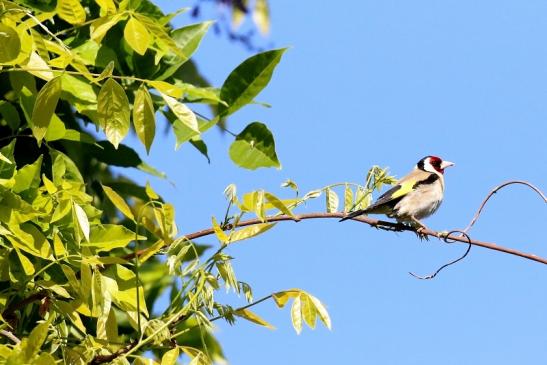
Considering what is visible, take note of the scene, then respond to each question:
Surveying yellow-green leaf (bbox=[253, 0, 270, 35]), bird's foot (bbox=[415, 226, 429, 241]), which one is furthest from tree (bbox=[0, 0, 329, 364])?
yellow-green leaf (bbox=[253, 0, 270, 35])

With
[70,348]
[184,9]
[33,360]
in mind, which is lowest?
[70,348]

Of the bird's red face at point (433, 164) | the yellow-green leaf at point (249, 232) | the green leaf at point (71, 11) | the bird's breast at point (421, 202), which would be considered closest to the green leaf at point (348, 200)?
the yellow-green leaf at point (249, 232)

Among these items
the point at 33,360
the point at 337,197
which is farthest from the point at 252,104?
the point at 33,360

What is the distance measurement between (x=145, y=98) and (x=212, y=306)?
2.02ft

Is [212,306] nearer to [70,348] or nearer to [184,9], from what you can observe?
[70,348]

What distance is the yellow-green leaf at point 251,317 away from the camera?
2.80m

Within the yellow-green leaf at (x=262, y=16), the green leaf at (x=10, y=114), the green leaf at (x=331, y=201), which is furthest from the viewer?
the yellow-green leaf at (x=262, y=16)

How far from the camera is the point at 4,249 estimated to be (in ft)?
9.63

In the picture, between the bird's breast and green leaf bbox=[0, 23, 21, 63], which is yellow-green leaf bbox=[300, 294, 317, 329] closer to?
green leaf bbox=[0, 23, 21, 63]

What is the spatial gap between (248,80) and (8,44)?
4.17 ft

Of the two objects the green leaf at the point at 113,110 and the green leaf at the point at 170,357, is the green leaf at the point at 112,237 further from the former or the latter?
the green leaf at the point at 170,357

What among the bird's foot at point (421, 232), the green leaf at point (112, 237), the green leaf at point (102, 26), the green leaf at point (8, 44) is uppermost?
the green leaf at point (8, 44)

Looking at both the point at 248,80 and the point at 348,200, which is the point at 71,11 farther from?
the point at 348,200

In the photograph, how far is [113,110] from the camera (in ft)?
9.00
